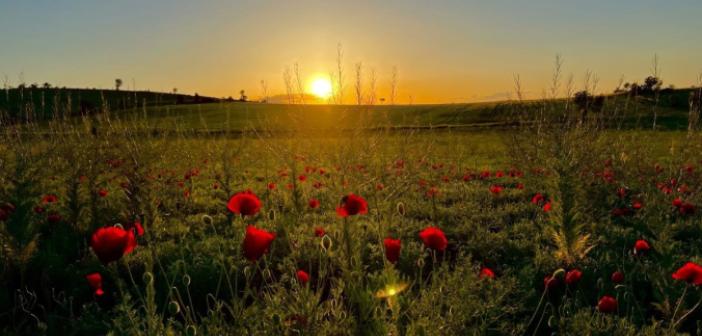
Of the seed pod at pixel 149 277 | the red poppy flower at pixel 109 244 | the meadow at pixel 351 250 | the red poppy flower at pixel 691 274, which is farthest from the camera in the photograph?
the meadow at pixel 351 250

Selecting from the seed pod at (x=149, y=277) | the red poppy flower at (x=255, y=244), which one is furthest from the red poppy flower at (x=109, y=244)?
the red poppy flower at (x=255, y=244)

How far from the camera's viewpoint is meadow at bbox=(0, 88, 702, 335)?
2375mm

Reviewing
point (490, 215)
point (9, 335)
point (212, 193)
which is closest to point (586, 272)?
point (490, 215)

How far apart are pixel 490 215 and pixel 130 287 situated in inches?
152

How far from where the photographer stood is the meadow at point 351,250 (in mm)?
2375

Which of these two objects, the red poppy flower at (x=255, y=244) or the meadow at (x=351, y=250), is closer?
the red poppy flower at (x=255, y=244)

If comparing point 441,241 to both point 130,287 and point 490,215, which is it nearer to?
point 130,287

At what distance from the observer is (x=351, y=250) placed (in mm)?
2877

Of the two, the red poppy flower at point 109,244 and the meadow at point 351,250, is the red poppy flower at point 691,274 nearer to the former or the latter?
the meadow at point 351,250

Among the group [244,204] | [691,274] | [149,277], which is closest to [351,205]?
[244,204]

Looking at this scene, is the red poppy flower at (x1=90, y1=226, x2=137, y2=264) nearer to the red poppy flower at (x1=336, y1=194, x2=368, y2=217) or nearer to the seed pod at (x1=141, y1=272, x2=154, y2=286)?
the seed pod at (x1=141, y1=272, x2=154, y2=286)

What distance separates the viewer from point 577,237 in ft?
14.0

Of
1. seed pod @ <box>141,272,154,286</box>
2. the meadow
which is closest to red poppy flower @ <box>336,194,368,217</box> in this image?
the meadow

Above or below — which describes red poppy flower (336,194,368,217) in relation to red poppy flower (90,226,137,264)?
above
